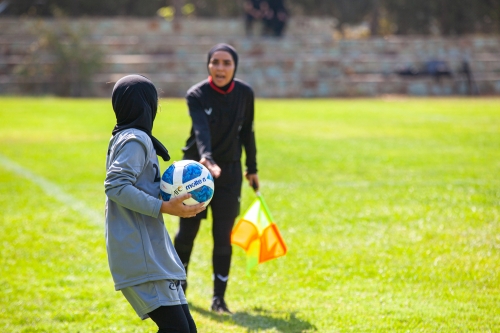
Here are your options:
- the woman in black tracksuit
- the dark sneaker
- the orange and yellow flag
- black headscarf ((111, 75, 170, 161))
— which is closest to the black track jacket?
the woman in black tracksuit

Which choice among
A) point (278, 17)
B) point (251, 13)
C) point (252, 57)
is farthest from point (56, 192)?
point (278, 17)

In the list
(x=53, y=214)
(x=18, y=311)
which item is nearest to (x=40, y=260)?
(x=18, y=311)

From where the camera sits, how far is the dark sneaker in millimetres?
5715

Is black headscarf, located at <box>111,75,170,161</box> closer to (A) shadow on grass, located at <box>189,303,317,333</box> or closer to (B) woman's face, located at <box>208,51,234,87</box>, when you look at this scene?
(B) woman's face, located at <box>208,51,234,87</box>

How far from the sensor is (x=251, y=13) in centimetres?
3462

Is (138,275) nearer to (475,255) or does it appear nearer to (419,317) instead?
(419,317)

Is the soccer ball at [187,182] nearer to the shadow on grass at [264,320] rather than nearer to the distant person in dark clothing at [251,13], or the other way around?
the shadow on grass at [264,320]

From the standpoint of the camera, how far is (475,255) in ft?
22.9

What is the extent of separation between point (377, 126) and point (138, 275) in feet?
54.6

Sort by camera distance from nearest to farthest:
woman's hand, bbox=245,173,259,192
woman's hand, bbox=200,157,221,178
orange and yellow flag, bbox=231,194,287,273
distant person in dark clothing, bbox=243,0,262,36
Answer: woman's hand, bbox=200,157,221,178 → orange and yellow flag, bbox=231,194,287,273 → woman's hand, bbox=245,173,259,192 → distant person in dark clothing, bbox=243,0,262,36

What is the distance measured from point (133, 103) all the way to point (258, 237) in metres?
2.53

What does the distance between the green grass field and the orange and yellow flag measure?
389 millimetres

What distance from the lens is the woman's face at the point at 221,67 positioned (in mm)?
5607

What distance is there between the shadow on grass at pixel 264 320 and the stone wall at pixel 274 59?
2491 centimetres
